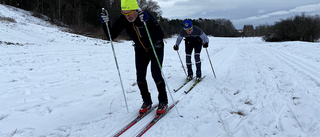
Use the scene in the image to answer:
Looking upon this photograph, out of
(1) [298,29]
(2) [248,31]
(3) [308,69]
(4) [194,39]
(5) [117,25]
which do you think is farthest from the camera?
(2) [248,31]

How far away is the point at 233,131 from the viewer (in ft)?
9.25

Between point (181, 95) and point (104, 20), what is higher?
point (104, 20)

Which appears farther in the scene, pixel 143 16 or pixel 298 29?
pixel 298 29

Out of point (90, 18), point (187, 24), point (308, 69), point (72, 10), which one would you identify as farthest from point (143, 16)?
point (90, 18)

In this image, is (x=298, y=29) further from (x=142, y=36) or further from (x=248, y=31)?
(x=248, y=31)

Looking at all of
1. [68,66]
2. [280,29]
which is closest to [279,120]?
[68,66]

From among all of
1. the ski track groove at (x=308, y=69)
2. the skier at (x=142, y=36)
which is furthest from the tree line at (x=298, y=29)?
the skier at (x=142, y=36)

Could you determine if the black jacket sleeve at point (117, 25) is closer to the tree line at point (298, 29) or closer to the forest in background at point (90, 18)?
the forest in background at point (90, 18)

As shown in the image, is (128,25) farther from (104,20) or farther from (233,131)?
(233,131)

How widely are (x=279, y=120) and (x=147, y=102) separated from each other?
96.5 inches

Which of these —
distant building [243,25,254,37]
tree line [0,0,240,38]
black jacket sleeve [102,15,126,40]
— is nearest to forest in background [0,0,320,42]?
tree line [0,0,240,38]

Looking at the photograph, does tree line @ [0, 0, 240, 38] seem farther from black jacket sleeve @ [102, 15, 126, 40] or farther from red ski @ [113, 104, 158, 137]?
red ski @ [113, 104, 158, 137]

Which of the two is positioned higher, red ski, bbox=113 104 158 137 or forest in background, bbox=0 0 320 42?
forest in background, bbox=0 0 320 42

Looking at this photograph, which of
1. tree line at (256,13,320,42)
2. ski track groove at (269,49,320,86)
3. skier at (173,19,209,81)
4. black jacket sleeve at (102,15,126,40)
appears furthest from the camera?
tree line at (256,13,320,42)
